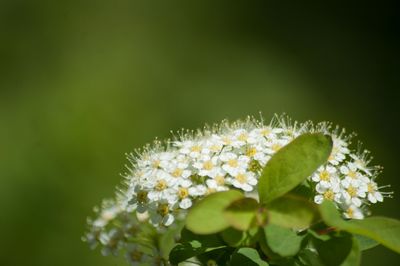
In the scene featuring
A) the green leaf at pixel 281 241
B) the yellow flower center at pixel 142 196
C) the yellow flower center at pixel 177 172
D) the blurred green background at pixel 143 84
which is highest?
the yellow flower center at pixel 177 172

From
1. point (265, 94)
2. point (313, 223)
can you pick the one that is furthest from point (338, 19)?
point (313, 223)

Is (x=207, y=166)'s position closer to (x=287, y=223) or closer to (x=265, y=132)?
(x=265, y=132)

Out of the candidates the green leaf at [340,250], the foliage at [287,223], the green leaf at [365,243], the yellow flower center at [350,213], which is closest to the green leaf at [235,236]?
the foliage at [287,223]

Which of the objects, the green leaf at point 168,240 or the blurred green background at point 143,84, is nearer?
the green leaf at point 168,240

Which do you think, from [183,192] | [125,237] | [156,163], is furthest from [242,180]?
[125,237]

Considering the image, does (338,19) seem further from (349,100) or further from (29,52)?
(29,52)

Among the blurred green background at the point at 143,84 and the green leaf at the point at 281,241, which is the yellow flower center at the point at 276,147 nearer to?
the green leaf at the point at 281,241

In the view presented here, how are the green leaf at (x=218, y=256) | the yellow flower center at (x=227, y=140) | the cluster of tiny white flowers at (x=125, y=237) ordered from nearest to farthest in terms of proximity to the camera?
1. the green leaf at (x=218, y=256)
2. the yellow flower center at (x=227, y=140)
3. the cluster of tiny white flowers at (x=125, y=237)
